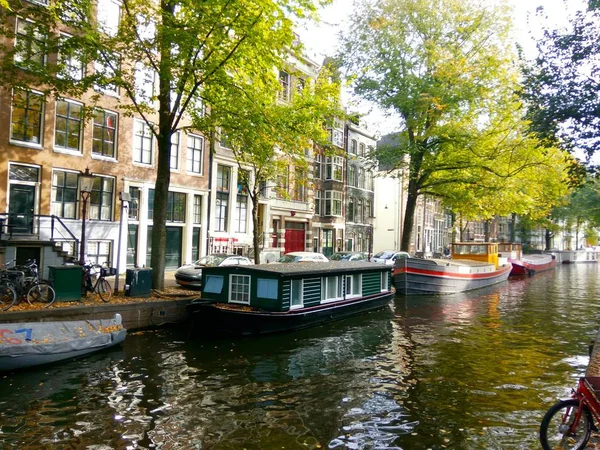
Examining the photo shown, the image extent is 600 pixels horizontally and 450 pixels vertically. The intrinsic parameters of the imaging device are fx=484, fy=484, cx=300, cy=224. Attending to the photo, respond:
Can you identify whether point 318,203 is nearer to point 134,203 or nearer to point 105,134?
point 134,203

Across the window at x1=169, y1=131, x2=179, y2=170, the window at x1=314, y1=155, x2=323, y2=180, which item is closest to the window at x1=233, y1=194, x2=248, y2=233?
the window at x1=169, y1=131, x2=179, y2=170

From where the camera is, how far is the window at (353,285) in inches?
758

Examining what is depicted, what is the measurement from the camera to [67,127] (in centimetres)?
2200

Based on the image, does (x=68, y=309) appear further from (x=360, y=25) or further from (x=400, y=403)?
(x=360, y=25)

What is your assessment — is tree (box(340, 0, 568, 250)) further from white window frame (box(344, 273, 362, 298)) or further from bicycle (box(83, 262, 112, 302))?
bicycle (box(83, 262, 112, 302))

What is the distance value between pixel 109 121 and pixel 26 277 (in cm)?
1232

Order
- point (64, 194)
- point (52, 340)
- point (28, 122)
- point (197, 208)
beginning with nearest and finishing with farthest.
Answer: point (52, 340) → point (28, 122) → point (64, 194) → point (197, 208)

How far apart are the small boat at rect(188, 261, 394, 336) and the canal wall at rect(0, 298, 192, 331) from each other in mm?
1015

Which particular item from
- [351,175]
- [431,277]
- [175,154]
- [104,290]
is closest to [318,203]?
[351,175]

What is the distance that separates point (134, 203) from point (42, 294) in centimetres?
1193

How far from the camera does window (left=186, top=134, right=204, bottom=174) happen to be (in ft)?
93.0

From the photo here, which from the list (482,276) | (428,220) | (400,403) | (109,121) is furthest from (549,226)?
(400,403)

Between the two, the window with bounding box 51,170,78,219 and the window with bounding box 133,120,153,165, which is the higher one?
the window with bounding box 133,120,153,165

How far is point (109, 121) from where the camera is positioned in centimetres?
2383
